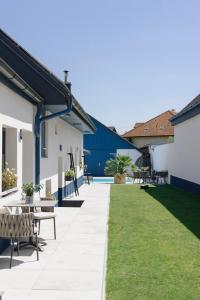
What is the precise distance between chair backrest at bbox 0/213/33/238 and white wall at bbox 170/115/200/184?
12.4 m

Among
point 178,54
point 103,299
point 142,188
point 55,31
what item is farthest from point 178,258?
point 142,188

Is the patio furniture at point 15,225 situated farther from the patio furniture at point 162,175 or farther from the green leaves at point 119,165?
the green leaves at point 119,165

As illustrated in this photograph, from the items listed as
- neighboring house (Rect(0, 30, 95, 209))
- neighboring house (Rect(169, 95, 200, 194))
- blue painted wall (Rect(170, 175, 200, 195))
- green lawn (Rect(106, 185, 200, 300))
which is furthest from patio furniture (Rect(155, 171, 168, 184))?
neighboring house (Rect(0, 30, 95, 209))

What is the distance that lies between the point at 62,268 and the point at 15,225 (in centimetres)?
109

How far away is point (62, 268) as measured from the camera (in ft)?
21.1

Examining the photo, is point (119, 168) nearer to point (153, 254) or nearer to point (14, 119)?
point (14, 119)

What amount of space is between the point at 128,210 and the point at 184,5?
6.76m

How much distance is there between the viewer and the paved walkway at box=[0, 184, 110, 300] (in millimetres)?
5297

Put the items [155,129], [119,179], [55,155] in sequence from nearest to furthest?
1. [55,155]
2. [119,179]
3. [155,129]

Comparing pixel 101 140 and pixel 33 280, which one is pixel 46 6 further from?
pixel 101 140

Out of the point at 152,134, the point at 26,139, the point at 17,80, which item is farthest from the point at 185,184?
the point at 152,134

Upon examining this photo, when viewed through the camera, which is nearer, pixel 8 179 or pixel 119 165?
pixel 8 179

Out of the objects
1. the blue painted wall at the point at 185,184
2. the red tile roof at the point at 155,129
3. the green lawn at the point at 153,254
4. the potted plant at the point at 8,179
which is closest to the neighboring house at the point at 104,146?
the red tile roof at the point at 155,129

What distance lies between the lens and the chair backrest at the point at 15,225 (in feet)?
22.1
